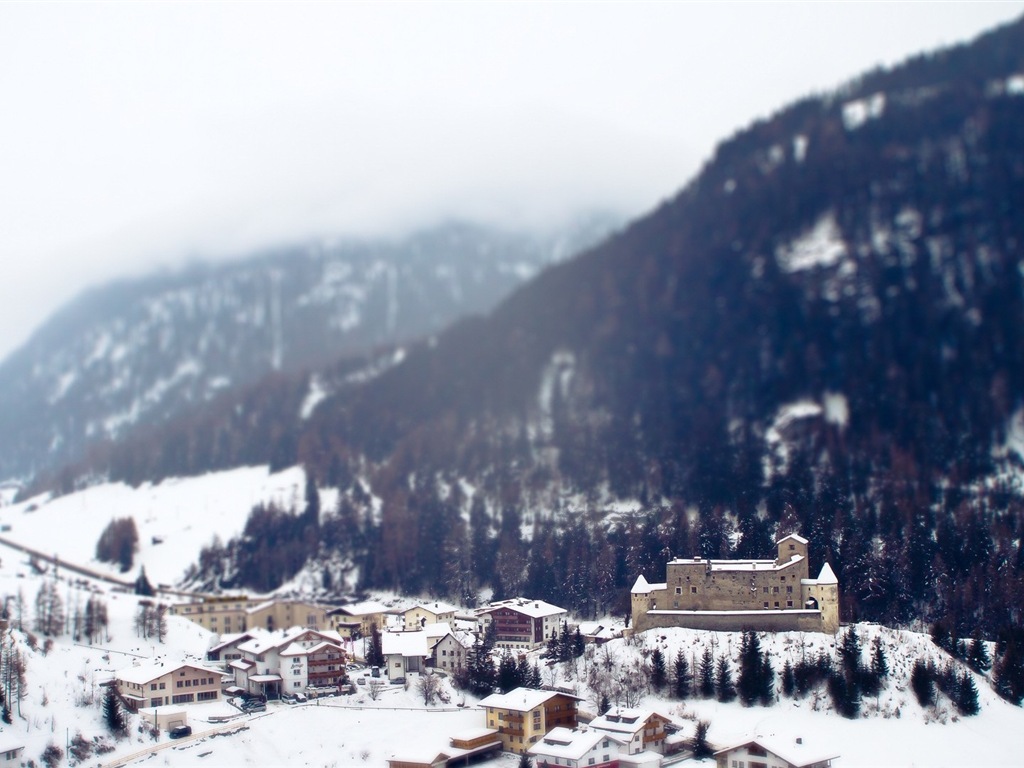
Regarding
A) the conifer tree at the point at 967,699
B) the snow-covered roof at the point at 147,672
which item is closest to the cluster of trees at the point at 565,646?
the snow-covered roof at the point at 147,672

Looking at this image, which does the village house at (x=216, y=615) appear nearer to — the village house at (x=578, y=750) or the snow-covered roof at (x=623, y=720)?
the snow-covered roof at (x=623, y=720)

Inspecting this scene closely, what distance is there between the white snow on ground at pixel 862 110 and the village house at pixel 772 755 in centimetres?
13441

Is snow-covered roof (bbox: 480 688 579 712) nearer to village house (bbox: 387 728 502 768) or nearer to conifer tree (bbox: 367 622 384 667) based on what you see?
village house (bbox: 387 728 502 768)

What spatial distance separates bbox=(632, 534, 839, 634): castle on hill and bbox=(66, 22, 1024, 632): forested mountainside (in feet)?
25.3

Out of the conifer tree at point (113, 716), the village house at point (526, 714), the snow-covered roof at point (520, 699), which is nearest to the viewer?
the village house at point (526, 714)

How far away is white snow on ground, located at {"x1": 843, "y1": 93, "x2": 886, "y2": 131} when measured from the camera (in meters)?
183

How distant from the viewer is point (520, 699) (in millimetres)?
75812

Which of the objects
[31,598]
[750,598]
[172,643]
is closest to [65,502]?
[31,598]

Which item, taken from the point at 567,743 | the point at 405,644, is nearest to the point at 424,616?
the point at 405,644

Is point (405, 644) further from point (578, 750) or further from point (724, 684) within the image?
point (724, 684)

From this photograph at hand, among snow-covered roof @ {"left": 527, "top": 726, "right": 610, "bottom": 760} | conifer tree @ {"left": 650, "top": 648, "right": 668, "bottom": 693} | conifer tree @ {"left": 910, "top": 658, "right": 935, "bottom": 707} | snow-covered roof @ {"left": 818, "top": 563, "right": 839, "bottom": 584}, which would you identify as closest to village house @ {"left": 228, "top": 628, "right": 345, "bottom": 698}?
snow-covered roof @ {"left": 527, "top": 726, "right": 610, "bottom": 760}

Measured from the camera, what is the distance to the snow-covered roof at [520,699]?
7456cm

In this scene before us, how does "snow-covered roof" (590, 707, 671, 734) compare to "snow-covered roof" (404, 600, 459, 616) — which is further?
"snow-covered roof" (404, 600, 459, 616)

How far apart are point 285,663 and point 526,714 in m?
24.4
